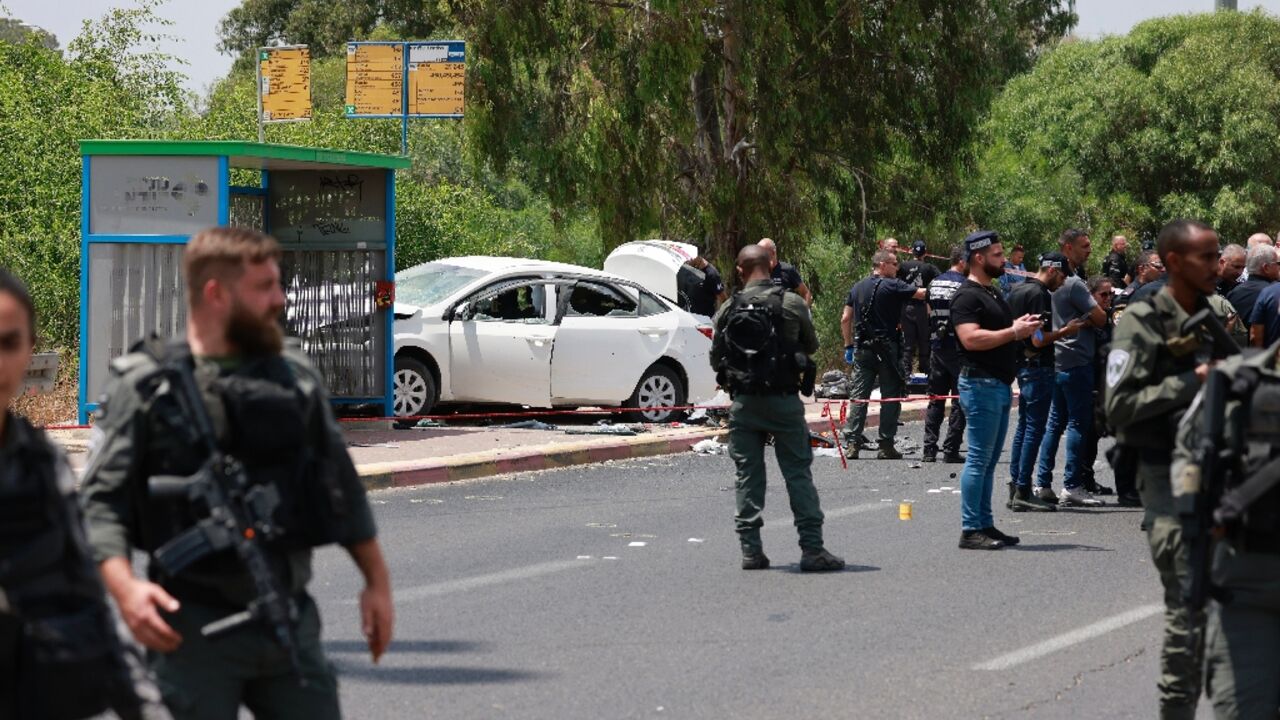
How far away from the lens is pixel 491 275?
57.7 feet

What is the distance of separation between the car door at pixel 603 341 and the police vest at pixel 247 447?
1362 centimetres

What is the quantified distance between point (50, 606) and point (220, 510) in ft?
1.34

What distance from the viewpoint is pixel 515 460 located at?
48.9 feet

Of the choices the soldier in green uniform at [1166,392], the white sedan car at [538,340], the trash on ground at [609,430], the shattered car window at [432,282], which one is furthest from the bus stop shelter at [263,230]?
the soldier in green uniform at [1166,392]

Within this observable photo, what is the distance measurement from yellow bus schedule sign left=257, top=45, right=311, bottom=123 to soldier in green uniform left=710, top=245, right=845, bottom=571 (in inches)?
429

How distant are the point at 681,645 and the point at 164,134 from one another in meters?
19.2

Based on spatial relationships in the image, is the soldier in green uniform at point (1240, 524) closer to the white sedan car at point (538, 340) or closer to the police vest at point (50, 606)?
the police vest at point (50, 606)

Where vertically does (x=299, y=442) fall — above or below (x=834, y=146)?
below

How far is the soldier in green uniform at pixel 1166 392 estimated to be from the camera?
5457 millimetres

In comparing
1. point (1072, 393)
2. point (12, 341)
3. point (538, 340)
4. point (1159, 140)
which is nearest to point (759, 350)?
point (1072, 393)

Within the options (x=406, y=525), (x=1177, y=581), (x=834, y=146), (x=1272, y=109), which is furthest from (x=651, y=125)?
(x=1272, y=109)

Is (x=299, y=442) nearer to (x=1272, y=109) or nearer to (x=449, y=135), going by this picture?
(x=449, y=135)

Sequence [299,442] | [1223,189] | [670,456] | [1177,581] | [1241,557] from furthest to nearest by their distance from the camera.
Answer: [1223,189] < [670,456] < [1177,581] < [1241,557] < [299,442]

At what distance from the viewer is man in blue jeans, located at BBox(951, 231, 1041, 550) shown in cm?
1020
